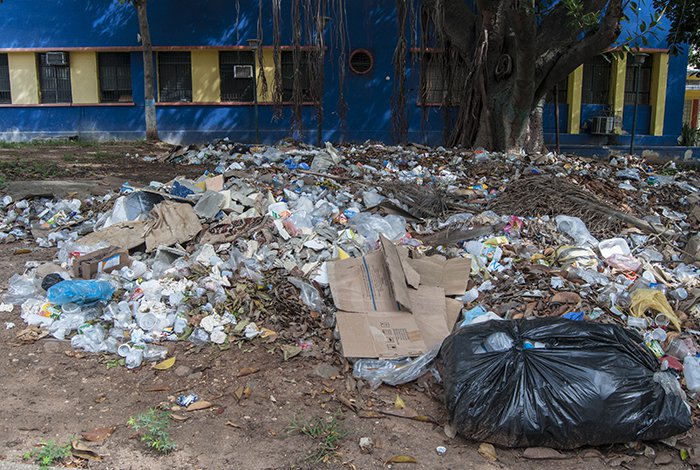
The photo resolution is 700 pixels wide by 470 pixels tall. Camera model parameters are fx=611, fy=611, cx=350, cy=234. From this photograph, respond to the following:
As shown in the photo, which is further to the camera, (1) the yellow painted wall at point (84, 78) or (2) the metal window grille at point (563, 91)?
(2) the metal window grille at point (563, 91)

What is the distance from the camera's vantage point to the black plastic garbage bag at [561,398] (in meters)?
2.96

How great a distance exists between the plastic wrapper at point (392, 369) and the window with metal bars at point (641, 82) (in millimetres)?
14377

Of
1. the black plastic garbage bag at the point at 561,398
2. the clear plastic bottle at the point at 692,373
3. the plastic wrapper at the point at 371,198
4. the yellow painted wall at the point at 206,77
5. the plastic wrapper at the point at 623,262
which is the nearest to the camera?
the black plastic garbage bag at the point at 561,398

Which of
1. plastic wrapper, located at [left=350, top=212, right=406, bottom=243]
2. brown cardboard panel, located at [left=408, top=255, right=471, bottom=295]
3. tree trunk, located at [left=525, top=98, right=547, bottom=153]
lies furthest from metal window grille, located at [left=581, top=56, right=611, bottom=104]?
brown cardboard panel, located at [left=408, top=255, right=471, bottom=295]

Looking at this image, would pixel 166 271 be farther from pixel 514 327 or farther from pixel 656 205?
pixel 656 205

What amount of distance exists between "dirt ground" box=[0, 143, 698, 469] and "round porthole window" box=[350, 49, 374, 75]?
39.1ft

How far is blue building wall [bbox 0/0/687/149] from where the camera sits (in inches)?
586

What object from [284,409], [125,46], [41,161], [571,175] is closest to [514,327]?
[284,409]

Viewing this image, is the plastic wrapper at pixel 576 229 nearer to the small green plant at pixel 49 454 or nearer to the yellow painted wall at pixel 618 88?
the small green plant at pixel 49 454

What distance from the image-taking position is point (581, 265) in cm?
469

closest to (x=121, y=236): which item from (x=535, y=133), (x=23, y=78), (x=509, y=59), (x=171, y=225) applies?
(x=171, y=225)

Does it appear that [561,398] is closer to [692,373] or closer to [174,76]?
[692,373]

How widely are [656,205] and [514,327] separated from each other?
403 centimetres

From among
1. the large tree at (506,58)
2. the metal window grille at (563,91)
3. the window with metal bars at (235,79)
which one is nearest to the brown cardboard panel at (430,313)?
the large tree at (506,58)
